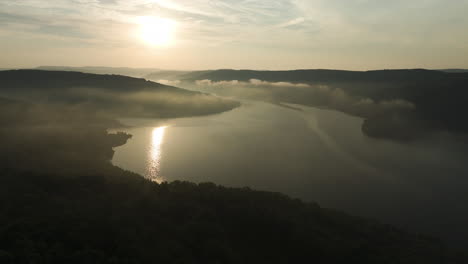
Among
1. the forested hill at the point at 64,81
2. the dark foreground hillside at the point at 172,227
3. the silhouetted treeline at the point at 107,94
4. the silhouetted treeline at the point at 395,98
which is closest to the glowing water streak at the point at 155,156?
the dark foreground hillside at the point at 172,227

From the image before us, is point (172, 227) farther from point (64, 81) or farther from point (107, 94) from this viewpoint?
point (64, 81)

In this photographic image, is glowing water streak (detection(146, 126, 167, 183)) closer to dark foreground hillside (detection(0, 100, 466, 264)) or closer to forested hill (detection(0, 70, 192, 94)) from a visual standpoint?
dark foreground hillside (detection(0, 100, 466, 264))

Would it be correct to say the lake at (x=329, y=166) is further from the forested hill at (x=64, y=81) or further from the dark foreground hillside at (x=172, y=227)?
the forested hill at (x=64, y=81)

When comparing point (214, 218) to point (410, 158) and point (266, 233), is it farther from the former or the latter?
point (410, 158)

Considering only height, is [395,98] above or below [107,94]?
above

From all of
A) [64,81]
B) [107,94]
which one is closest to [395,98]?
[107,94]

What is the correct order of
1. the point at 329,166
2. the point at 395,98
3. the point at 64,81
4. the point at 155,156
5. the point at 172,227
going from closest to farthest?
the point at 172,227, the point at 329,166, the point at 155,156, the point at 395,98, the point at 64,81
